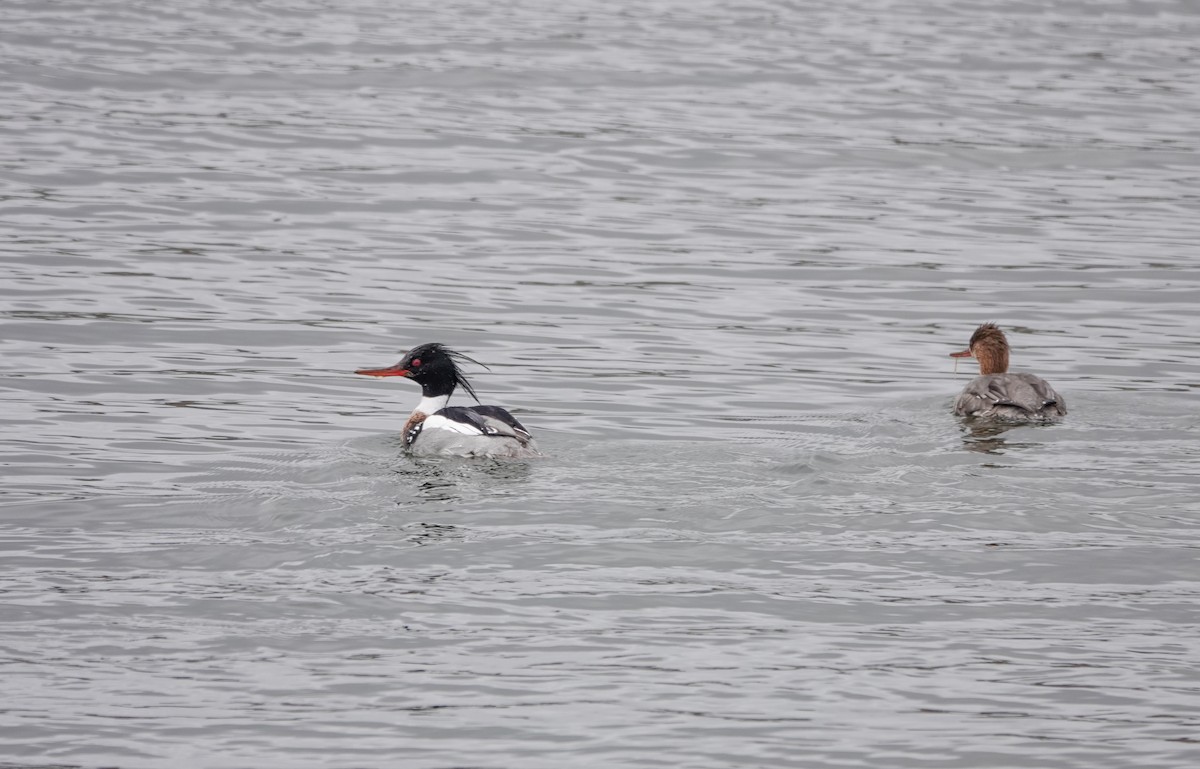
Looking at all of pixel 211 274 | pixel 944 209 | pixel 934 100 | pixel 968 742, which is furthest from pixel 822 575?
pixel 934 100

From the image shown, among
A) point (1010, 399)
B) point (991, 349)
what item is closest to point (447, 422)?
point (1010, 399)

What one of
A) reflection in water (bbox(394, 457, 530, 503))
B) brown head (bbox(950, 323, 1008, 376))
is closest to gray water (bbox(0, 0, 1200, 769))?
reflection in water (bbox(394, 457, 530, 503))

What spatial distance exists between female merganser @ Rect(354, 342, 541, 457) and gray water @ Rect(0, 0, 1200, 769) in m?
0.18

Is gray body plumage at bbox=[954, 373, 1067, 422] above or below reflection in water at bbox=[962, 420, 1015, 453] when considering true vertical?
above

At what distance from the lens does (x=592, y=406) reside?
42.4 ft

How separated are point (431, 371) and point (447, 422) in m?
0.68

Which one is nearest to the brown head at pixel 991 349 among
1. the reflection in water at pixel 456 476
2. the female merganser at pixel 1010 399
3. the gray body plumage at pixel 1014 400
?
the female merganser at pixel 1010 399

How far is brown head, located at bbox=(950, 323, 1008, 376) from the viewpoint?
538 inches

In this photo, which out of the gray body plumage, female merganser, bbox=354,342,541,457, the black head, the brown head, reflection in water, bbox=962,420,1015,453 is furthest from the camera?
the brown head

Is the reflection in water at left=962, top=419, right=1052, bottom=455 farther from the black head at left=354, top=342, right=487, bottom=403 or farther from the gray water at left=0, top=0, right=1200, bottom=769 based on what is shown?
the black head at left=354, top=342, right=487, bottom=403

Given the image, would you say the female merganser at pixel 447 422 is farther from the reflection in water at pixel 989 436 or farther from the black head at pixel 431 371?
the reflection in water at pixel 989 436

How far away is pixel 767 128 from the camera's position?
2422 centimetres

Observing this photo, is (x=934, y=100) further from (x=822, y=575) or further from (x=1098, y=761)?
(x=1098, y=761)

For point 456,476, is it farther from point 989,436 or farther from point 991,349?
point 991,349
